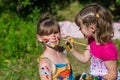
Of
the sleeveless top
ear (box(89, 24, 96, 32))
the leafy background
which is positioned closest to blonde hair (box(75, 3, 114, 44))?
ear (box(89, 24, 96, 32))

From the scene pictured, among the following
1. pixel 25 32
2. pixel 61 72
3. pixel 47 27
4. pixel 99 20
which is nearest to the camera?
pixel 99 20

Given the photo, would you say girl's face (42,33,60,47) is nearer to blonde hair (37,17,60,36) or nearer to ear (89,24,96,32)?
blonde hair (37,17,60,36)

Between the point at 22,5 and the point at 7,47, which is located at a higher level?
the point at 22,5

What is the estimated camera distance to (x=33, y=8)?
7625 millimetres

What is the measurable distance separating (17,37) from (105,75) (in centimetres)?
279

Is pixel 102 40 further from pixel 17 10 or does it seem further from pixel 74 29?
pixel 17 10

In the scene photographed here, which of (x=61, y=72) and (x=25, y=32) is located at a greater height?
(x=25, y=32)

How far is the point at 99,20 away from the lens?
399 centimetres

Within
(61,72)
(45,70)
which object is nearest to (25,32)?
(61,72)

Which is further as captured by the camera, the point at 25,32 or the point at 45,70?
the point at 25,32

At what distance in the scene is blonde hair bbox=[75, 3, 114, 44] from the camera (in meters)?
4.00

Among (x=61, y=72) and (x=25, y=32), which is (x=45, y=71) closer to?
(x=61, y=72)

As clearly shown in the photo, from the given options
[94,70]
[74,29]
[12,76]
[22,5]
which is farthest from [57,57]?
[22,5]

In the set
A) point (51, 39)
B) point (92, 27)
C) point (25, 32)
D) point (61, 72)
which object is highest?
point (92, 27)
